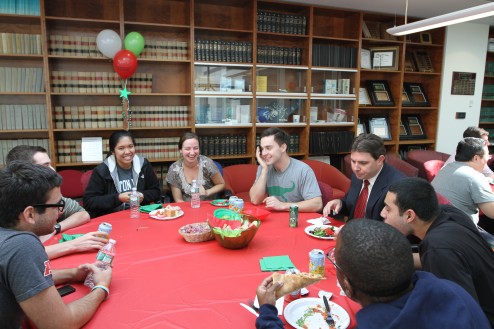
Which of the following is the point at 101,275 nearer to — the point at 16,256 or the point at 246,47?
the point at 16,256

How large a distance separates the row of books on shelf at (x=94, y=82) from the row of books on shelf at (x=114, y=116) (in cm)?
20

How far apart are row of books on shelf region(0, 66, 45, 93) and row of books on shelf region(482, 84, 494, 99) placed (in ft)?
22.6

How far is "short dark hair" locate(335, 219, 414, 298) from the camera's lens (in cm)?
97

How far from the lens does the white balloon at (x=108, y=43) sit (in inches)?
157

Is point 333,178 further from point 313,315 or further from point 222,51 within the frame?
point 313,315

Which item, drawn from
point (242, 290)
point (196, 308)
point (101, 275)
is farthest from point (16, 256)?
point (242, 290)

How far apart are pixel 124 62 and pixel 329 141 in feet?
9.86

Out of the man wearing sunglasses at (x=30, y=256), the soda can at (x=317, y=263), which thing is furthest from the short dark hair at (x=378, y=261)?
the man wearing sunglasses at (x=30, y=256)

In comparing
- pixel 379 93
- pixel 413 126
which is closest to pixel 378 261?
pixel 379 93

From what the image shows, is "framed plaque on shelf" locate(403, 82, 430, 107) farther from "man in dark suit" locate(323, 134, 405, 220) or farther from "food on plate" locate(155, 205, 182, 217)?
"food on plate" locate(155, 205, 182, 217)

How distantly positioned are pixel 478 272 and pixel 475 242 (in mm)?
114

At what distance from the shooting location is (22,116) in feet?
13.3

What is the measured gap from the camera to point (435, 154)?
209 inches

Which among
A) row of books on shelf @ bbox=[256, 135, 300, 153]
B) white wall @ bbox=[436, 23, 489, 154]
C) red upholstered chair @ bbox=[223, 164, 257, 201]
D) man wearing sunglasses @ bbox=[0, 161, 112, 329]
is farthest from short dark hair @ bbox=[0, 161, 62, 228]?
white wall @ bbox=[436, 23, 489, 154]
